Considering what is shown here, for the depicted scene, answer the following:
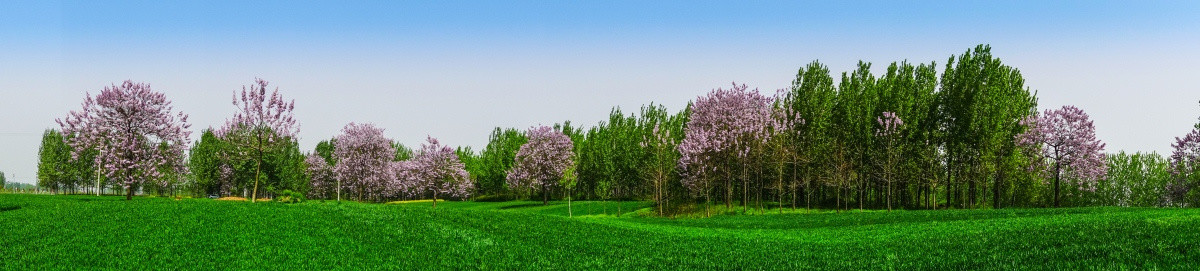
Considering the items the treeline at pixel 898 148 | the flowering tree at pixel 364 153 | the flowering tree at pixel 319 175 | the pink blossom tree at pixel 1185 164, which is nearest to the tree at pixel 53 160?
the flowering tree at pixel 319 175

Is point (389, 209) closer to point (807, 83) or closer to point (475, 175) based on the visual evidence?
point (807, 83)

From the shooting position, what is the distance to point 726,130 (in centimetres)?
5825

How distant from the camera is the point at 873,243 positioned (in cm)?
2575

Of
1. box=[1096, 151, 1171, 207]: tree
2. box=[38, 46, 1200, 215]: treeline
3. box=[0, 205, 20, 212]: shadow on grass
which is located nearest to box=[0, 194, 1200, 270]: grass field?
box=[0, 205, 20, 212]: shadow on grass

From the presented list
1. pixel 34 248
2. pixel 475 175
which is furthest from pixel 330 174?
pixel 34 248

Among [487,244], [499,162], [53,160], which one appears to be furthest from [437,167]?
[53,160]

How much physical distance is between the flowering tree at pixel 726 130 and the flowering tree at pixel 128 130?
44.3 m

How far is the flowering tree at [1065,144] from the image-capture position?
2308 inches

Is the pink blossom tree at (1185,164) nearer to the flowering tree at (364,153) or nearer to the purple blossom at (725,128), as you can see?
the purple blossom at (725,128)

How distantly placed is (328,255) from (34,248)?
34.9 ft

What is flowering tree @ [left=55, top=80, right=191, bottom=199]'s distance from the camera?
5278 centimetres

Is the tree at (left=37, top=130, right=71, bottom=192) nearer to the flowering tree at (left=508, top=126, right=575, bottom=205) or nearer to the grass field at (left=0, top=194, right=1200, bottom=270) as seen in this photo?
the flowering tree at (left=508, top=126, right=575, bottom=205)

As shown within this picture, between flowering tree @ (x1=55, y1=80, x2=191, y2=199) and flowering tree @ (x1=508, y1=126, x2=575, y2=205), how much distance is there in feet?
123

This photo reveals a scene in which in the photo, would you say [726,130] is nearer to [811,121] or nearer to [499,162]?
[811,121]
